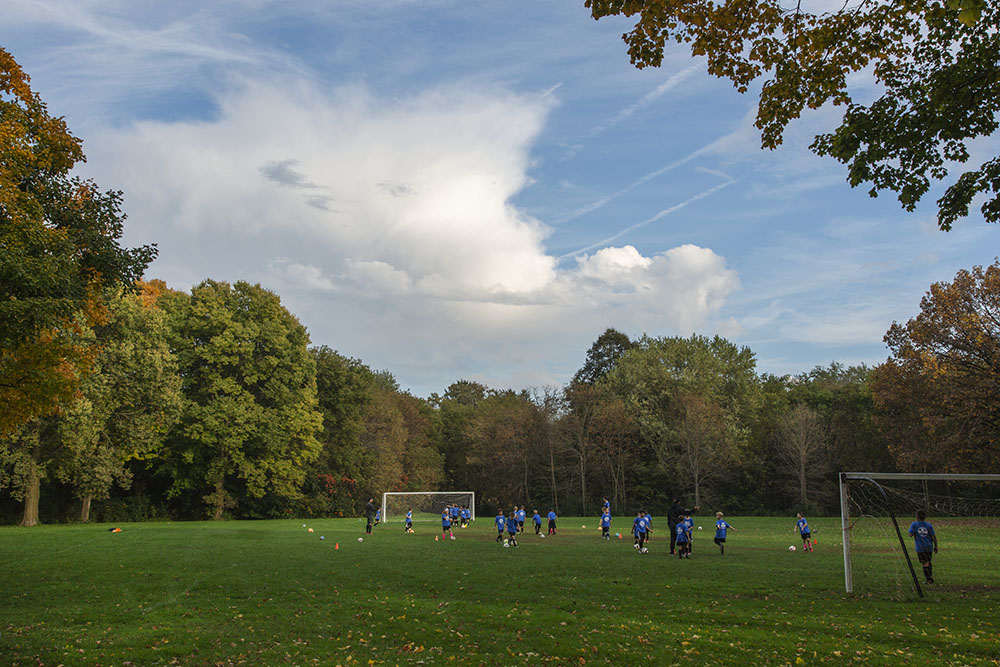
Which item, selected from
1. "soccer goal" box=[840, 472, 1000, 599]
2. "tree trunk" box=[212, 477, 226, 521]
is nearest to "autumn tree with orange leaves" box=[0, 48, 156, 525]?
"soccer goal" box=[840, 472, 1000, 599]

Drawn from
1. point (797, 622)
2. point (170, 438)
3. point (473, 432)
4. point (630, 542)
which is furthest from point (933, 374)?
point (170, 438)

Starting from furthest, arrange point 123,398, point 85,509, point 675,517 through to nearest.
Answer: point 85,509 < point 123,398 < point 675,517

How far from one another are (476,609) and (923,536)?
10.1 m

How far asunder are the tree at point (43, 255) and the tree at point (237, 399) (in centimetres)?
2943

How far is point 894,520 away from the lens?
14211 millimetres

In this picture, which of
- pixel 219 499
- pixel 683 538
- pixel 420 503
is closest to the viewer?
pixel 683 538

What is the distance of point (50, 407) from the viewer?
48.4 ft

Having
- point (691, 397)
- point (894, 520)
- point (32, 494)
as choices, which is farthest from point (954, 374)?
point (32, 494)

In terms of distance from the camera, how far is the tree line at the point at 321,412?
15117 millimetres

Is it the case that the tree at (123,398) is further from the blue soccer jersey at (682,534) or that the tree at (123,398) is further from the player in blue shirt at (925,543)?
the player in blue shirt at (925,543)

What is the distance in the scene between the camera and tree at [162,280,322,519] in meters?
45.5

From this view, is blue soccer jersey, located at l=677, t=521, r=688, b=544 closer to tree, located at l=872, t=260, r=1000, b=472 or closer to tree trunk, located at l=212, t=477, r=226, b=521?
tree, located at l=872, t=260, r=1000, b=472

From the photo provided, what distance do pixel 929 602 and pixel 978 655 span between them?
4.35m

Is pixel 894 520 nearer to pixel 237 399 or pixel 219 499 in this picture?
pixel 237 399
